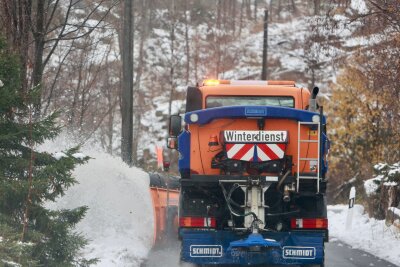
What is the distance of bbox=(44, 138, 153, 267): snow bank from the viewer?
11.1 m

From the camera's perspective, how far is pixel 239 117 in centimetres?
868

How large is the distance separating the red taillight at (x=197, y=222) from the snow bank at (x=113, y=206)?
6.59 feet

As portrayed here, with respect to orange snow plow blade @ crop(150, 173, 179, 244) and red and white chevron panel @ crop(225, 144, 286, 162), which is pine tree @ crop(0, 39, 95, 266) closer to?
red and white chevron panel @ crop(225, 144, 286, 162)

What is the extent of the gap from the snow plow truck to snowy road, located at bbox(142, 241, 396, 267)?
1.25 meters

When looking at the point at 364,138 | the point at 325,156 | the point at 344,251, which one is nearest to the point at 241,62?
the point at 364,138

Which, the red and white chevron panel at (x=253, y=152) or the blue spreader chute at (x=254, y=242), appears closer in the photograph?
the blue spreader chute at (x=254, y=242)

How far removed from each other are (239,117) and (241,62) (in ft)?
133

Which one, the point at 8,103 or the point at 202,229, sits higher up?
the point at 8,103

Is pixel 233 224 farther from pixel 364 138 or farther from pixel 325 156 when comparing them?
pixel 364 138

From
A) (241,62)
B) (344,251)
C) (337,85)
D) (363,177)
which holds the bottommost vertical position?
(344,251)

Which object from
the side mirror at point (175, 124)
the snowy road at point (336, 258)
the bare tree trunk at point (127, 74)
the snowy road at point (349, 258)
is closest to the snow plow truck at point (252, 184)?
the side mirror at point (175, 124)

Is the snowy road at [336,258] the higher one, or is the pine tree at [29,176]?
the pine tree at [29,176]

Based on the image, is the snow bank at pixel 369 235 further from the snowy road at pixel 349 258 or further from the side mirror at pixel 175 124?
the side mirror at pixel 175 124

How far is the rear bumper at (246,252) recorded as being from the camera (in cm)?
849
